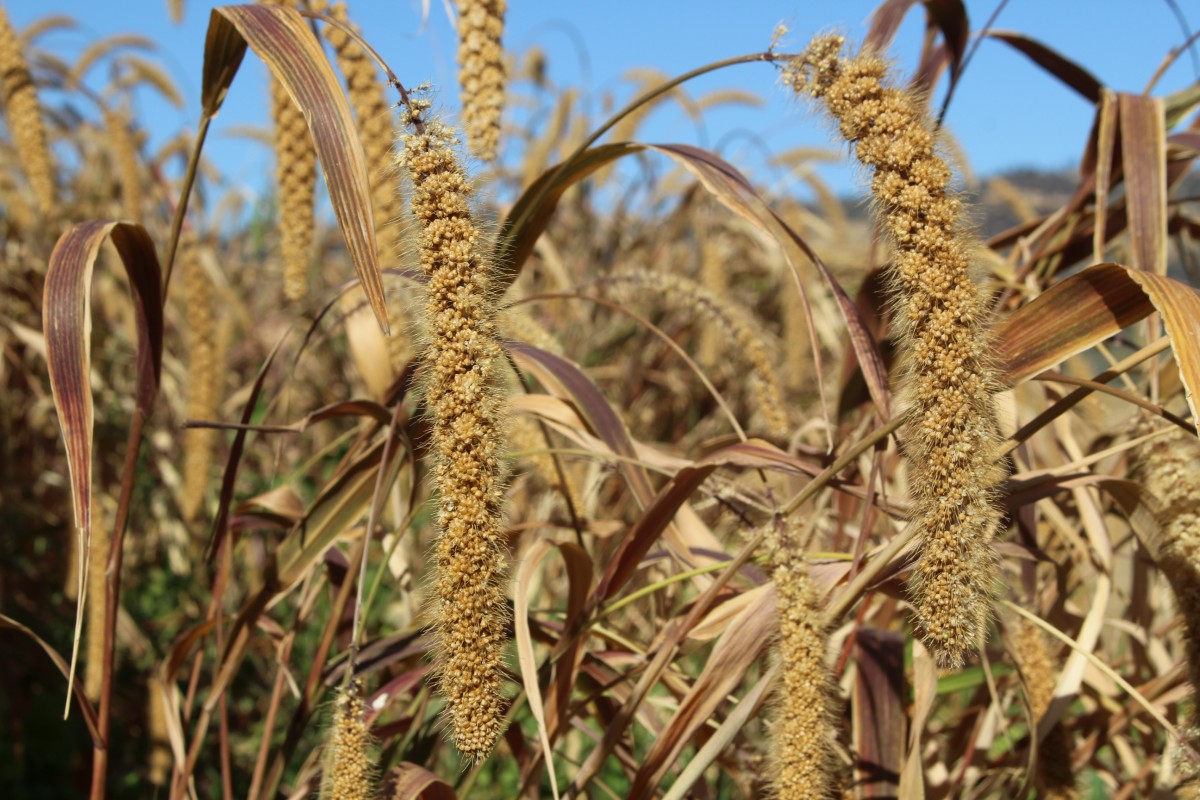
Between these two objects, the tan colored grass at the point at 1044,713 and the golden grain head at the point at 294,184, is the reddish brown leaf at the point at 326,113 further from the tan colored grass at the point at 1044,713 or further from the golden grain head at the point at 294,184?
the tan colored grass at the point at 1044,713

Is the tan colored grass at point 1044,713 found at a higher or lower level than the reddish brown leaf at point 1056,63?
lower

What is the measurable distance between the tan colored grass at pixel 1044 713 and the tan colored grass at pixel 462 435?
3.11 feet

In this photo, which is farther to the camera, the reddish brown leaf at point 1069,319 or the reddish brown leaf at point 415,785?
the reddish brown leaf at point 415,785

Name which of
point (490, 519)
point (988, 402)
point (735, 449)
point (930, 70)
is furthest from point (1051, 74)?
point (490, 519)

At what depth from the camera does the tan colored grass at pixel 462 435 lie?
91cm

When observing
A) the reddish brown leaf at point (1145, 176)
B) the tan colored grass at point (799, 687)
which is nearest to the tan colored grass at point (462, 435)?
the tan colored grass at point (799, 687)

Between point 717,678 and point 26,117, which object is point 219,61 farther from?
Result: point 26,117

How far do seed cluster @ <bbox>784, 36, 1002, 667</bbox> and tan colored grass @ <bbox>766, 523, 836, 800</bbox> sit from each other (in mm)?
158

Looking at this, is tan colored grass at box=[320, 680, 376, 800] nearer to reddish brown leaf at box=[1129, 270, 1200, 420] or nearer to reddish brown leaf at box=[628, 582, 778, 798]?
reddish brown leaf at box=[628, 582, 778, 798]

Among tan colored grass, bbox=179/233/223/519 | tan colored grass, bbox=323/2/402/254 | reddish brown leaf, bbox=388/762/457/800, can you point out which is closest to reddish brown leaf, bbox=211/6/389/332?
tan colored grass, bbox=323/2/402/254

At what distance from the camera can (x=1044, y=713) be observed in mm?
1529

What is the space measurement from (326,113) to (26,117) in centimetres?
161

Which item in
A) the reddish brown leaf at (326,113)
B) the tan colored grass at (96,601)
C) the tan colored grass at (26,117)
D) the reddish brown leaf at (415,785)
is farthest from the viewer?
the tan colored grass at (26,117)

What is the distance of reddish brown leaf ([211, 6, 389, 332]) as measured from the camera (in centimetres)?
104
